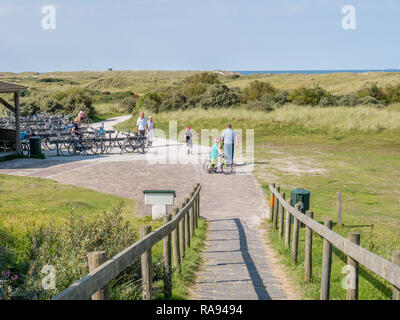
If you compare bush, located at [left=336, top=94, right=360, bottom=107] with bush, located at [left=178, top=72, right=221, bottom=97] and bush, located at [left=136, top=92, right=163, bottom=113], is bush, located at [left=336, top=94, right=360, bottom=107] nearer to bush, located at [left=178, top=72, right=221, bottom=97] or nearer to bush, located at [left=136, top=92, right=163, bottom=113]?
bush, located at [left=178, top=72, right=221, bottom=97]

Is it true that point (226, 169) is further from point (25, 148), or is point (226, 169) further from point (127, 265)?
point (127, 265)

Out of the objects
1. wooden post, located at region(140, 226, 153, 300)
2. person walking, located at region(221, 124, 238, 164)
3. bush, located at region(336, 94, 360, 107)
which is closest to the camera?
wooden post, located at region(140, 226, 153, 300)

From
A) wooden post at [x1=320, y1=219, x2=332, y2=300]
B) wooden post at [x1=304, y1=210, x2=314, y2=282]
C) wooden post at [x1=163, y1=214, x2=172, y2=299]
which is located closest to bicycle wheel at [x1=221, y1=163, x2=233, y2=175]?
wooden post at [x1=304, y1=210, x2=314, y2=282]

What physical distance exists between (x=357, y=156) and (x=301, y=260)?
17.3 m

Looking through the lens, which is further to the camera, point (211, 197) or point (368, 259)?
point (211, 197)

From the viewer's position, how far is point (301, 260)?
23.7ft

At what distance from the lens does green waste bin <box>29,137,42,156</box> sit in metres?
20.2

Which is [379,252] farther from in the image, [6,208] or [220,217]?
[6,208]

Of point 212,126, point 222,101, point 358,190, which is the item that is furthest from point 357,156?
point 222,101

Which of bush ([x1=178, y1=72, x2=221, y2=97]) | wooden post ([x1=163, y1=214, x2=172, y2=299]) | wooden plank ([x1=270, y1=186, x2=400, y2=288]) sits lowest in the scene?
wooden post ([x1=163, y1=214, x2=172, y2=299])

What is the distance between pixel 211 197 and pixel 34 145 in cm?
1055

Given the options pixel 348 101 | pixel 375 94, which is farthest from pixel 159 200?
pixel 375 94

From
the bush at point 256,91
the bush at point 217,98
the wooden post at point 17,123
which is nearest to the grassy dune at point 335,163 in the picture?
Result: the bush at point 217,98

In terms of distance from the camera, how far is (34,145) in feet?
66.9
